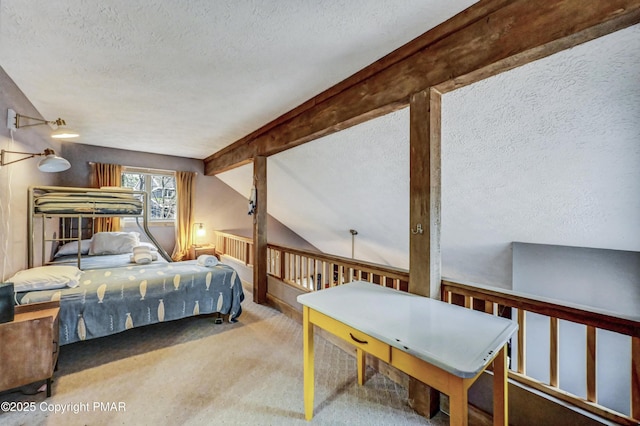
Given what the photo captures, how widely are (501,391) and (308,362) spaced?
995mm

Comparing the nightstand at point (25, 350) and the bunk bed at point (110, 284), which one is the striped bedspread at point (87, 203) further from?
the nightstand at point (25, 350)

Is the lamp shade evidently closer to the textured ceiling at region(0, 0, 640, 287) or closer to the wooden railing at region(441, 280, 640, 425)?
the textured ceiling at region(0, 0, 640, 287)

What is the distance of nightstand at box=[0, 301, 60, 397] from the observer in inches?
64.9

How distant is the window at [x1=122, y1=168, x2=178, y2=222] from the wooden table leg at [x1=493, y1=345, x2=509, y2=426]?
5624mm

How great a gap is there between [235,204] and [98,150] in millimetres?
2596

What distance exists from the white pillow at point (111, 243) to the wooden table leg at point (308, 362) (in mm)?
3757

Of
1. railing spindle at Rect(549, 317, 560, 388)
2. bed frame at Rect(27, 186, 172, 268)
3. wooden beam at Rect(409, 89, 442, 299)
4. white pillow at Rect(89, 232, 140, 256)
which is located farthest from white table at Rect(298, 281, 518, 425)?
white pillow at Rect(89, 232, 140, 256)

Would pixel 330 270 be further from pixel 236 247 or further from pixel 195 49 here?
pixel 236 247

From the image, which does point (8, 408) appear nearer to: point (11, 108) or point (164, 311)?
point (164, 311)

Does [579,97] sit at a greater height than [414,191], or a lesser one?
greater

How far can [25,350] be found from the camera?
1.70 meters

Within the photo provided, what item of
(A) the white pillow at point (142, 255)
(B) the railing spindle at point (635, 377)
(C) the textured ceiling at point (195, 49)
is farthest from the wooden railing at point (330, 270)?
(C) the textured ceiling at point (195, 49)

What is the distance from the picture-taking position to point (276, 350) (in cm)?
251

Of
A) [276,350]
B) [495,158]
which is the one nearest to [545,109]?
[495,158]
